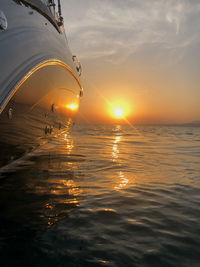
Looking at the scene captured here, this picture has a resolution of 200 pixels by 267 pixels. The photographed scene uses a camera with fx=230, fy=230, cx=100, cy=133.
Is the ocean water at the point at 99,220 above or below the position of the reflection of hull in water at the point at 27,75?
below

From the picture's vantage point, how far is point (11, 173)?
113 inches

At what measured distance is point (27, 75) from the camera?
6.49 feet

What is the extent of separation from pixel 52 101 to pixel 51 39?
79cm

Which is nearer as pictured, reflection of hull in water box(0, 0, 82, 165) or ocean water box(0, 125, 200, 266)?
ocean water box(0, 125, 200, 266)

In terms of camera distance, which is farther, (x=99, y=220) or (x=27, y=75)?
(x=27, y=75)

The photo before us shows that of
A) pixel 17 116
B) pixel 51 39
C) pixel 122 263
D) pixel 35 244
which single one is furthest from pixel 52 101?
pixel 122 263

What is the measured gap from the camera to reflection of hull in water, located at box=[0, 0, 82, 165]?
175 centimetres

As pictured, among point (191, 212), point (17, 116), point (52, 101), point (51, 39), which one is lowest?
point (191, 212)

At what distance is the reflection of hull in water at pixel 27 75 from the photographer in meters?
1.75

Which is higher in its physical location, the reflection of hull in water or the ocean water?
the reflection of hull in water

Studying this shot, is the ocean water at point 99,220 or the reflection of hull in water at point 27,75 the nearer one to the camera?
the ocean water at point 99,220

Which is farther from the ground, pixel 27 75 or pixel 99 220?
pixel 27 75

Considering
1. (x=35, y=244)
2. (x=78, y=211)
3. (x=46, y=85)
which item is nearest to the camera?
(x=35, y=244)

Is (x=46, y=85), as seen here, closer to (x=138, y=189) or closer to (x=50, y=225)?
(x=138, y=189)
